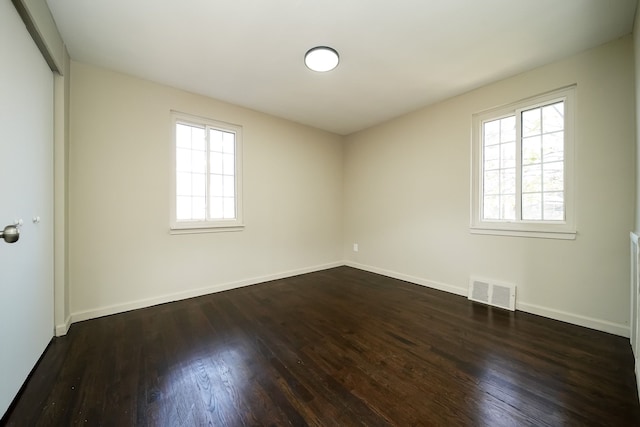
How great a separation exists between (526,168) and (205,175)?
3.90 m

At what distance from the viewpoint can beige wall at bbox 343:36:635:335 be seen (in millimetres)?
2178

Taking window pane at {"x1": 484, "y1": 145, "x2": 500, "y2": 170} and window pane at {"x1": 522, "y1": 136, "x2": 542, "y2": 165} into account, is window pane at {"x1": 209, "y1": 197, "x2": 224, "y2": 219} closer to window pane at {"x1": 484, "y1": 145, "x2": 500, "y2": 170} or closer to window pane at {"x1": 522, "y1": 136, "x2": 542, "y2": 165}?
window pane at {"x1": 484, "y1": 145, "x2": 500, "y2": 170}

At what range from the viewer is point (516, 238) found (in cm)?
275

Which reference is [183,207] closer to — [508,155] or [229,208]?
[229,208]

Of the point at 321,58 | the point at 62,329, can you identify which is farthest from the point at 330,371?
the point at 321,58

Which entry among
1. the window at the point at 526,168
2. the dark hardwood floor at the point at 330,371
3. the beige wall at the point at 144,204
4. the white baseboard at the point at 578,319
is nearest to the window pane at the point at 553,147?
the window at the point at 526,168

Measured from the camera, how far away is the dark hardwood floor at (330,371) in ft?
4.33

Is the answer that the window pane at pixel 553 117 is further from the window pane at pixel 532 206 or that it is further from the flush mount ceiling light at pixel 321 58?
the flush mount ceiling light at pixel 321 58

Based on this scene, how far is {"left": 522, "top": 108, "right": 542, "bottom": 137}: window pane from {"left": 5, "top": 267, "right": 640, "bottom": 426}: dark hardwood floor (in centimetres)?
Result: 200

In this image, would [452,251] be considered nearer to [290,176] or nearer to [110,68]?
[290,176]

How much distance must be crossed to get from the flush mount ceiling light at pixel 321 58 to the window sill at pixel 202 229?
2.26 metres

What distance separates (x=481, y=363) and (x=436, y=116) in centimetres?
299

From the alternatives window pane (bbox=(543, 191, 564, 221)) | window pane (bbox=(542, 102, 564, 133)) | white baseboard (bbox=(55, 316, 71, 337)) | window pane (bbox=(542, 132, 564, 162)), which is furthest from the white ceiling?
white baseboard (bbox=(55, 316, 71, 337))

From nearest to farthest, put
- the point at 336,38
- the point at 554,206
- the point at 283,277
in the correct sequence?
the point at 336,38 < the point at 554,206 < the point at 283,277
